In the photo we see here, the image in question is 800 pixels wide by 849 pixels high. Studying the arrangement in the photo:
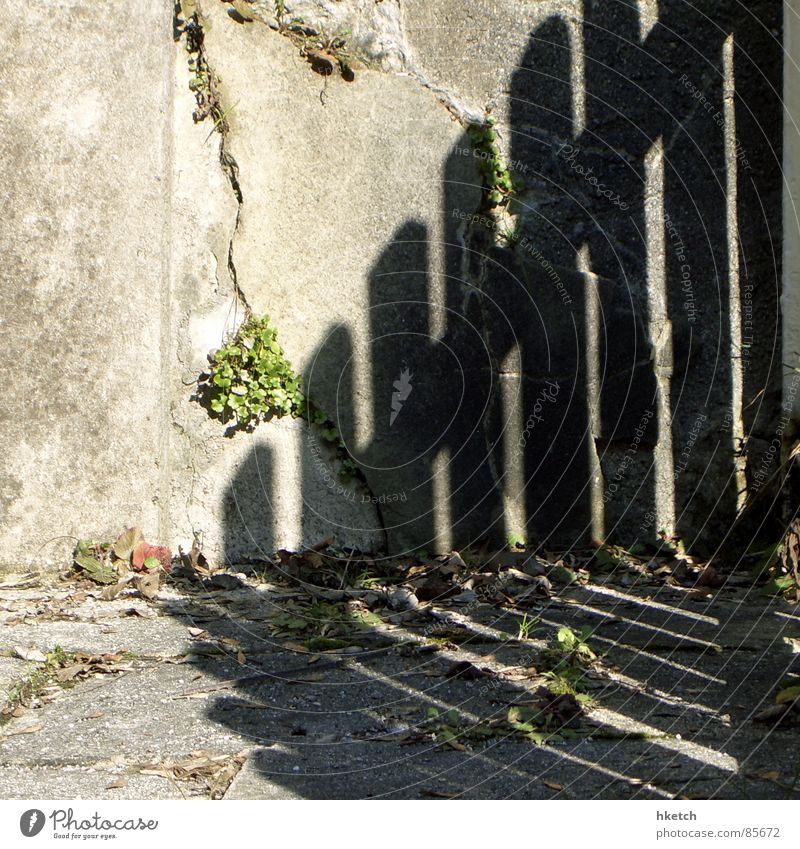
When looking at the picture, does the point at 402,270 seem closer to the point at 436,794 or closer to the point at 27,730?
the point at 27,730

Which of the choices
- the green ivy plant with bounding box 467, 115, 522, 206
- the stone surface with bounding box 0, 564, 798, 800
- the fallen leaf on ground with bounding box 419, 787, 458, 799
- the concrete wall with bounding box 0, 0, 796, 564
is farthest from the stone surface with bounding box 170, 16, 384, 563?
the fallen leaf on ground with bounding box 419, 787, 458, 799

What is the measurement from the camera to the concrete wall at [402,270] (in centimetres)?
350

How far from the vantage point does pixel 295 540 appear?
371 centimetres

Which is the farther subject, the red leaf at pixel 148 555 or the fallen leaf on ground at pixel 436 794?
the red leaf at pixel 148 555

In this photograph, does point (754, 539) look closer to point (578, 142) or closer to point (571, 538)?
point (571, 538)

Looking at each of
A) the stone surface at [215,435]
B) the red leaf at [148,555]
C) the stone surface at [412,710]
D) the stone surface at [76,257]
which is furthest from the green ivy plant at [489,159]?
the red leaf at [148,555]

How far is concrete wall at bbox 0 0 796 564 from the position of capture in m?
3.50

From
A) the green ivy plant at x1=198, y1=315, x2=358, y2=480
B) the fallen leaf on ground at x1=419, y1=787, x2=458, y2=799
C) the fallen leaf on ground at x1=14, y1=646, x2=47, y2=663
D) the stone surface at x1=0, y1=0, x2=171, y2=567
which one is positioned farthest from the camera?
the green ivy plant at x1=198, y1=315, x2=358, y2=480

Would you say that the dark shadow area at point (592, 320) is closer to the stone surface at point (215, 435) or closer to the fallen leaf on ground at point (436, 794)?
the stone surface at point (215, 435)

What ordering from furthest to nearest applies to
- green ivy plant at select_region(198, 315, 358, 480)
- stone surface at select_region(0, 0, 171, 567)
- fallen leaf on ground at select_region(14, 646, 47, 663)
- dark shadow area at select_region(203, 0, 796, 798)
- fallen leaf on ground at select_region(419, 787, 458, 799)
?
dark shadow area at select_region(203, 0, 796, 798), green ivy plant at select_region(198, 315, 358, 480), stone surface at select_region(0, 0, 171, 567), fallen leaf on ground at select_region(14, 646, 47, 663), fallen leaf on ground at select_region(419, 787, 458, 799)

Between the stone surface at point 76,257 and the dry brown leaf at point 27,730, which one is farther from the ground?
the stone surface at point 76,257

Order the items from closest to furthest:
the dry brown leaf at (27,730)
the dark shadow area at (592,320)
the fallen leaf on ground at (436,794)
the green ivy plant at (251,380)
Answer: the fallen leaf on ground at (436,794), the dry brown leaf at (27,730), the green ivy plant at (251,380), the dark shadow area at (592,320)

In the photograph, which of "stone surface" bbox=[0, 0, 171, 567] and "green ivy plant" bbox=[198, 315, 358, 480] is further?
"green ivy plant" bbox=[198, 315, 358, 480]

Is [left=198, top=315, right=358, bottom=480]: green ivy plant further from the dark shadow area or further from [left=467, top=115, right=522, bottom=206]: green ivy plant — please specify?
[left=467, top=115, right=522, bottom=206]: green ivy plant
